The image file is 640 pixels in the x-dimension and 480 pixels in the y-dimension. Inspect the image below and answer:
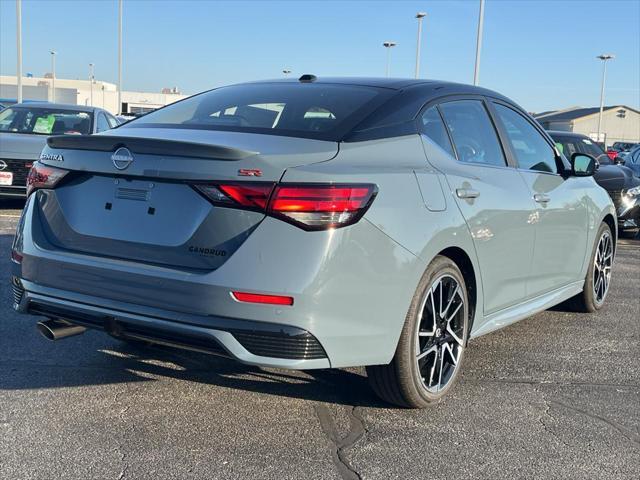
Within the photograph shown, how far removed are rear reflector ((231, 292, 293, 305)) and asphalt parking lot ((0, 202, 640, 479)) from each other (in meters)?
0.66

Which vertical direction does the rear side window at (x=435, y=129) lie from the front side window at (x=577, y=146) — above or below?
above

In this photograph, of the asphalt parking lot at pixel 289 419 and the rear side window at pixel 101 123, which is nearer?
the asphalt parking lot at pixel 289 419

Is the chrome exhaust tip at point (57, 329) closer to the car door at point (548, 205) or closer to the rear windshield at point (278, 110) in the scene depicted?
the rear windshield at point (278, 110)

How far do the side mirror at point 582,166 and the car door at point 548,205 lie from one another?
0.26 ft

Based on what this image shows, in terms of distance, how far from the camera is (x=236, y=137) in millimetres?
3367

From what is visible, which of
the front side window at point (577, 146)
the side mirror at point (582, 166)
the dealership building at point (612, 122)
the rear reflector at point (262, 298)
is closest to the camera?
the rear reflector at point (262, 298)

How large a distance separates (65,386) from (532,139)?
Result: 3.33 metres

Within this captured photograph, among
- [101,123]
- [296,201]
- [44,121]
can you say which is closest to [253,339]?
[296,201]

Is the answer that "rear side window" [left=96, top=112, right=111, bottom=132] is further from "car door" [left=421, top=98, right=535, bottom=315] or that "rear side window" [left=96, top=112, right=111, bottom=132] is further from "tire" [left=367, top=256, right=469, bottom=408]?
"tire" [left=367, top=256, right=469, bottom=408]

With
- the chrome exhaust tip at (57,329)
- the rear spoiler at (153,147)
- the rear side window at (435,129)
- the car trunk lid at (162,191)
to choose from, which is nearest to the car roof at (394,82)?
the rear side window at (435,129)

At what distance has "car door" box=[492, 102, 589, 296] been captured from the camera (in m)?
4.74

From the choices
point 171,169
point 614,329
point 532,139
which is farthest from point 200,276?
point 614,329

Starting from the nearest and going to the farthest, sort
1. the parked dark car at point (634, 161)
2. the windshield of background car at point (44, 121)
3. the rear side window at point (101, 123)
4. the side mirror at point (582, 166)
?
the side mirror at point (582, 166) → the windshield of background car at point (44, 121) → the rear side window at point (101, 123) → the parked dark car at point (634, 161)

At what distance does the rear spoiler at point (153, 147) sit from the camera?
122 inches
